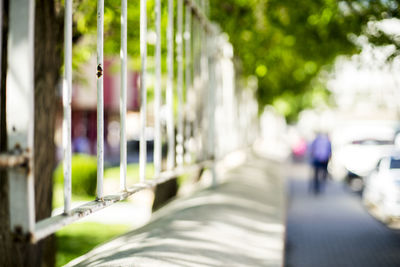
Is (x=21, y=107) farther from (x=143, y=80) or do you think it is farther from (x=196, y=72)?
(x=196, y=72)

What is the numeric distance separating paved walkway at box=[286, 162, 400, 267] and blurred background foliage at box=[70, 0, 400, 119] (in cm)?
292

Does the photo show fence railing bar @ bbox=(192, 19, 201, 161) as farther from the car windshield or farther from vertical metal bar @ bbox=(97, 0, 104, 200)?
the car windshield

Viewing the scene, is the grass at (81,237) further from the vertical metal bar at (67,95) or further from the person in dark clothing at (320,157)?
the person in dark clothing at (320,157)

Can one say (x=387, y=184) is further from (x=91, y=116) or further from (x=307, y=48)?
(x=91, y=116)

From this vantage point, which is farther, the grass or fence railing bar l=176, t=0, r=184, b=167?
the grass

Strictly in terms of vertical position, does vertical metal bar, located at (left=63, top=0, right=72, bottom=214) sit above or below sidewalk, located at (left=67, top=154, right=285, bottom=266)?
above

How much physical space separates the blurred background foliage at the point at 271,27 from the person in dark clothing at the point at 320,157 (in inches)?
154

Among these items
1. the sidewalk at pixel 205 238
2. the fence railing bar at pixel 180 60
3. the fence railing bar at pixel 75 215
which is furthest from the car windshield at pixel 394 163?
the fence railing bar at pixel 75 215

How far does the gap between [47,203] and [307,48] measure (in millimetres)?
7021

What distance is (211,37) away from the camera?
6.83 meters

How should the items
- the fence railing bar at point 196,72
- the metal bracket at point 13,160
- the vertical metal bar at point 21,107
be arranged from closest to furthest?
the metal bracket at point 13,160, the vertical metal bar at point 21,107, the fence railing bar at point 196,72

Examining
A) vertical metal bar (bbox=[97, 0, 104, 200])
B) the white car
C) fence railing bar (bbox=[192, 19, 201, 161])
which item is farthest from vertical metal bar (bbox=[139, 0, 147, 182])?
the white car

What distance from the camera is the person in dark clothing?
15.1 meters

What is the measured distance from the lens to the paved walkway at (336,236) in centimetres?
673
